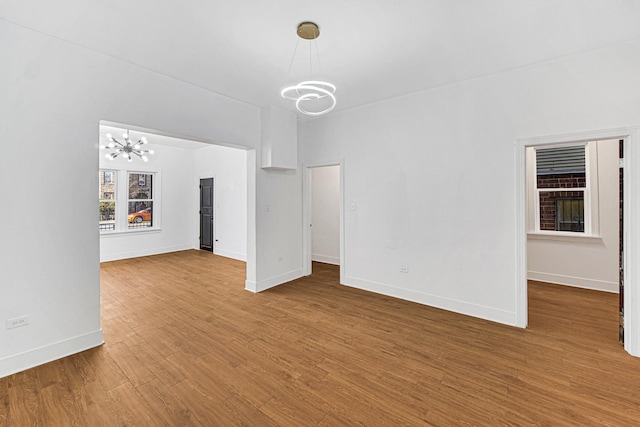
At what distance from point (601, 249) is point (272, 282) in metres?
5.33

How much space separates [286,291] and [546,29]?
4376 mm

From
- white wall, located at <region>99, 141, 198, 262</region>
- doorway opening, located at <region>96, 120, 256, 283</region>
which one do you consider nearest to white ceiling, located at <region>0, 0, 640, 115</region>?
doorway opening, located at <region>96, 120, 256, 283</region>

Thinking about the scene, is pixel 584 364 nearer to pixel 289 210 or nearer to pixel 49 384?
pixel 289 210

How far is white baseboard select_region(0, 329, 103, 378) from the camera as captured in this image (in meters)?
2.31

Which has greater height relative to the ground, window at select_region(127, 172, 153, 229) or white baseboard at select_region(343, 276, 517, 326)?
window at select_region(127, 172, 153, 229)

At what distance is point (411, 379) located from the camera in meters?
2.24

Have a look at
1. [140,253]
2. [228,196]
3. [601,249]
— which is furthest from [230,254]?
[601,249]

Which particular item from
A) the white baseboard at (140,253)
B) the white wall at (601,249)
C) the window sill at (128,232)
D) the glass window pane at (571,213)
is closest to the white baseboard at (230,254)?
the white baseboard at (140,253)

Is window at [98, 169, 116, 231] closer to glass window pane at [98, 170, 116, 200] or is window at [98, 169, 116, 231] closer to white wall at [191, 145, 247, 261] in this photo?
glass window pane at [98, 170, 116, 200]

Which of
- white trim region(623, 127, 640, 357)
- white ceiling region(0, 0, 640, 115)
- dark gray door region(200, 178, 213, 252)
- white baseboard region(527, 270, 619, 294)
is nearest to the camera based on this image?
white ceiling region(0, 0, 640, 115)

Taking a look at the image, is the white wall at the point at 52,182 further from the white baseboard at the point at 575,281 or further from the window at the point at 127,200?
the white baseboard at the point at 575,281

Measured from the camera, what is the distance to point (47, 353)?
2.49 m

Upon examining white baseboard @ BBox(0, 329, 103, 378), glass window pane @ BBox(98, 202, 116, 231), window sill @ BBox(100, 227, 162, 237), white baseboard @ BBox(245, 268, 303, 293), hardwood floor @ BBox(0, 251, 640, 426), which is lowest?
hardwood floor @ BBox(0, 251, 640, 426)

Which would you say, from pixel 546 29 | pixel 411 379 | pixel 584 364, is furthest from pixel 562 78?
pixel 411 379
